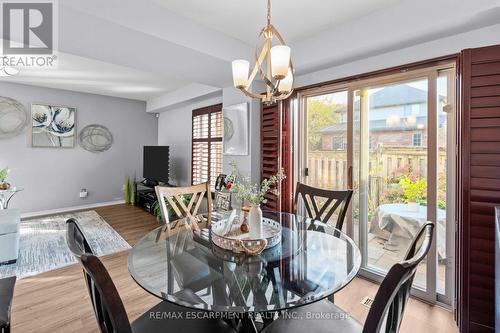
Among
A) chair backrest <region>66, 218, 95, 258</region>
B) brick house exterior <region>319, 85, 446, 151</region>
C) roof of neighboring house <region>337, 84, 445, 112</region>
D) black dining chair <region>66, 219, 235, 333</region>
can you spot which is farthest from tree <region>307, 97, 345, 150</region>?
chair backrest <region>66, 218, 95, 258</region>

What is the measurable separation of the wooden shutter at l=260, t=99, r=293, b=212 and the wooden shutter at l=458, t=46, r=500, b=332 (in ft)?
5.25

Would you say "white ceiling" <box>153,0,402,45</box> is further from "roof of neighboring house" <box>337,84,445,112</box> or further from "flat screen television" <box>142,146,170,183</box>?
"flat screen television" <box>142,146,170,183</box>

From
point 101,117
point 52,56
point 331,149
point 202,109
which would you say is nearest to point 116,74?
point 52,56

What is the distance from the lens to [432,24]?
5.95 ft

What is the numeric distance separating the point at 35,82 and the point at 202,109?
2971mm

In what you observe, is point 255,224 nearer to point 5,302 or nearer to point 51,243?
point 5,302

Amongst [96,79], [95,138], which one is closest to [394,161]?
[96,79]

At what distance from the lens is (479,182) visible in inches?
68.1

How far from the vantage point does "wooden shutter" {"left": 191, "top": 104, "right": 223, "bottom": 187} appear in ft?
14.7

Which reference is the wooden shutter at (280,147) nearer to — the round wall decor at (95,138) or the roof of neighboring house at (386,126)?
the roof of neighboring house at (386,126)

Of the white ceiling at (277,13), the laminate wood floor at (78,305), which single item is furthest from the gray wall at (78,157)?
the white ceiling at (277,13)

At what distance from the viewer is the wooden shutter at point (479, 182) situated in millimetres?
1684

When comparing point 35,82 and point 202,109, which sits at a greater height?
point 35,82

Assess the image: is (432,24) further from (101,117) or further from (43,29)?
(101,117)
